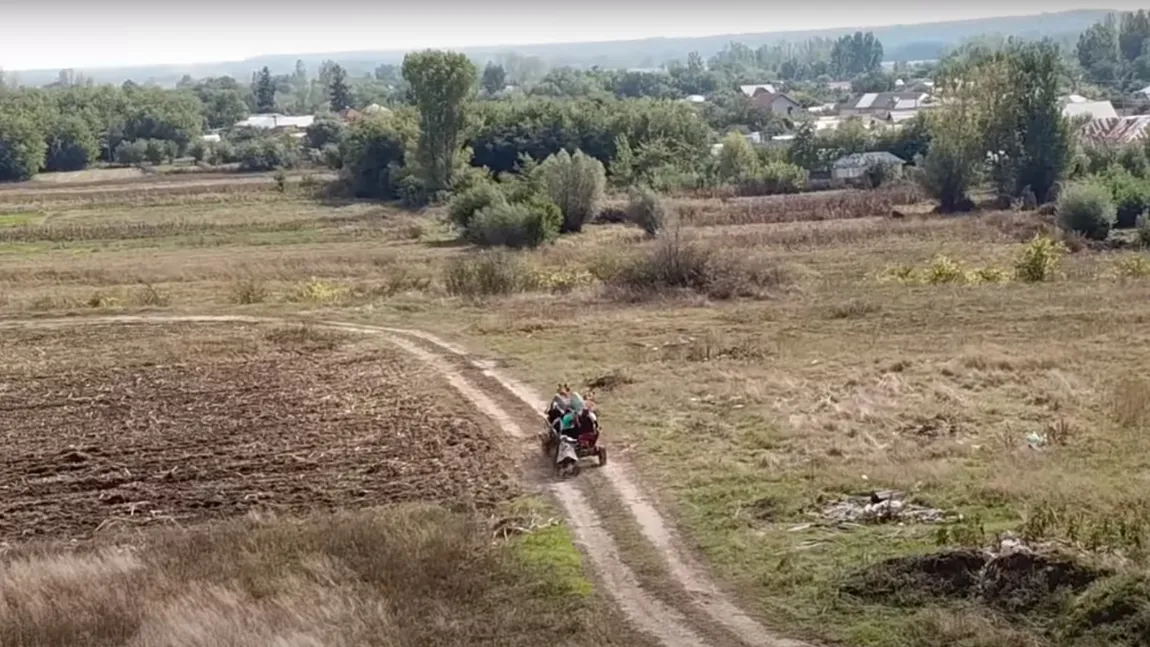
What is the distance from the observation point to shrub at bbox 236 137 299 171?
333 feet

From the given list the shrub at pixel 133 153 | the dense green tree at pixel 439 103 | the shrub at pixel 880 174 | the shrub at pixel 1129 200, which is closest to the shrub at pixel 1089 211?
the shrub at pixel 1129 200

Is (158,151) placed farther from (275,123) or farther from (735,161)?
(735,161)

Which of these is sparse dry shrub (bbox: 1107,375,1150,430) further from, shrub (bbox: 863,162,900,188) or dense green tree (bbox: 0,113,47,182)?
dense green tree (bbox: 0,113,47,182)

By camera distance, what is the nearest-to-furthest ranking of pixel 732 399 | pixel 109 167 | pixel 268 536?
pixel 268 536 < pixel 732 399 < pixel 109 167

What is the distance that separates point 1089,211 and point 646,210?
1893cm

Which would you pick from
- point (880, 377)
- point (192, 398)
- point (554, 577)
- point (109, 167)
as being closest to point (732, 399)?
point (880, 377)

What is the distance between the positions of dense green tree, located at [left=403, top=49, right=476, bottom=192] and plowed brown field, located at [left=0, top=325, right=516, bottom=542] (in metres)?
42.5

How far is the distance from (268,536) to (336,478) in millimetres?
2811

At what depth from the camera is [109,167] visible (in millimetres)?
105625

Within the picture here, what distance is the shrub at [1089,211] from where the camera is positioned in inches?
1886

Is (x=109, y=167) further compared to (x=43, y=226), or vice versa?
(x=109, y=167)

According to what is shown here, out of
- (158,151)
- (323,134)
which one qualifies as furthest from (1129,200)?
(158,151)

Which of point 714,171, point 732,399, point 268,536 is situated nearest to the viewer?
point 268,536

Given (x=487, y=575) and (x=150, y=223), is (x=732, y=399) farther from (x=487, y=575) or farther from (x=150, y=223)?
(x=150, y=223)
